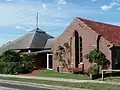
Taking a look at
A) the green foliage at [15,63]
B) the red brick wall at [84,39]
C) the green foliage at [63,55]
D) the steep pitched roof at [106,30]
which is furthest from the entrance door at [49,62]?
the steep pitched roof at [106,30]

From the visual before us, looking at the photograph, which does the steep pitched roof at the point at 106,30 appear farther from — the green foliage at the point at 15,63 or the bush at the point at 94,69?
the green foliage at the point at 15,63

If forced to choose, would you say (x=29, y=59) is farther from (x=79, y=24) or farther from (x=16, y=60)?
(x=79, y=24)

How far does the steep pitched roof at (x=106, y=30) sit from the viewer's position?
122 feet

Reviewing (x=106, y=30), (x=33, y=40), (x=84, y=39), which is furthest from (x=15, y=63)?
(x=106, y=30)

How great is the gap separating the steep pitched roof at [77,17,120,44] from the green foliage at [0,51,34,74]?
9948 millimetres

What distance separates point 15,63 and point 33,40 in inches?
439

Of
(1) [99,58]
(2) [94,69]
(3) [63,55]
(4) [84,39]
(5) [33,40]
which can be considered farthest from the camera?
(5) [33,40]

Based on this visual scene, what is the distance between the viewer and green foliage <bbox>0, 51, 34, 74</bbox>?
43.1m

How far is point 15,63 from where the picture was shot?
1694 inches

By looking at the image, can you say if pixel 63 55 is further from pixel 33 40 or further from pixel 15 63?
pixel 33 40

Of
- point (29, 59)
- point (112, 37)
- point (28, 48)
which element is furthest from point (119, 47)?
point (28, 48)

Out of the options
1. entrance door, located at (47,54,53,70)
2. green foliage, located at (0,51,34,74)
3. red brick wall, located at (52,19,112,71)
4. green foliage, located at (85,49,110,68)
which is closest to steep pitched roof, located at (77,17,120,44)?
red brick wall, located at (52,19,112,71)

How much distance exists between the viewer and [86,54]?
3762 centimetres

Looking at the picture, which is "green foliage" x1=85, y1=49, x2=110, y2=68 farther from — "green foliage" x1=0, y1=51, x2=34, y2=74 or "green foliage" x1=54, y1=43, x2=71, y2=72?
"green foliage" x1=0, y1=51, x2=34, y2=74
